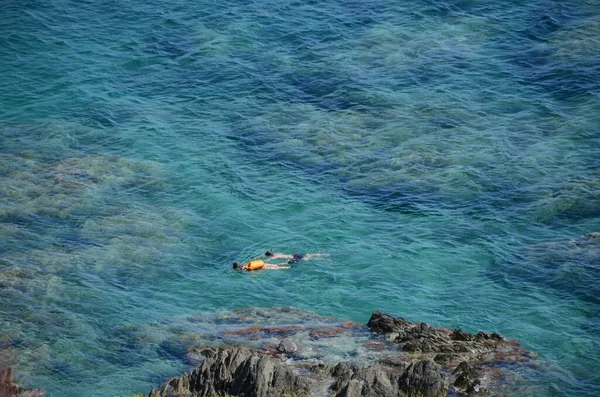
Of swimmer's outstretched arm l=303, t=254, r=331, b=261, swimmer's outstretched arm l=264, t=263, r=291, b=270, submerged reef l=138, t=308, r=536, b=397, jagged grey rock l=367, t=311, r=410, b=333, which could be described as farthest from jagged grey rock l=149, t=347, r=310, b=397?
swimmer's outstretched arm l=303, t=254, r=331, b=261

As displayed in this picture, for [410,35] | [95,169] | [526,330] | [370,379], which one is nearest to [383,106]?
[410,35]

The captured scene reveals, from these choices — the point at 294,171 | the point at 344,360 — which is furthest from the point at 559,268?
the point at 294,171

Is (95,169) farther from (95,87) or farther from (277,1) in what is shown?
(277,1)

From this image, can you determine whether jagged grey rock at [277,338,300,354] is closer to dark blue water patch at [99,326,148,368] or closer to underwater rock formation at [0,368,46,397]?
dark blue water patch at [99,326,148,368]

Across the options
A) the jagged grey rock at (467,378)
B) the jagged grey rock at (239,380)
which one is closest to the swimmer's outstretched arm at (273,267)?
the jagged grey rock at (239,380)

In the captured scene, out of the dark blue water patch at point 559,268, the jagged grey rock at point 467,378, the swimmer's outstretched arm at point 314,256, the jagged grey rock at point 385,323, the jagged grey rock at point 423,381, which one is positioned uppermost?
the jagged grey rock at point 423,381

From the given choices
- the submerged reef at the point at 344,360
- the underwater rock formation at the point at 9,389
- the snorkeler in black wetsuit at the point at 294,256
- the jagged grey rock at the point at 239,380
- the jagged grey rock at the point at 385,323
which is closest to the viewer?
the underwater rock formation at the point at 9,389

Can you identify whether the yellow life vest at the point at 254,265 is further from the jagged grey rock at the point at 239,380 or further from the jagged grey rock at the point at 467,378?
the jagged grey rock at the point at 467,378
